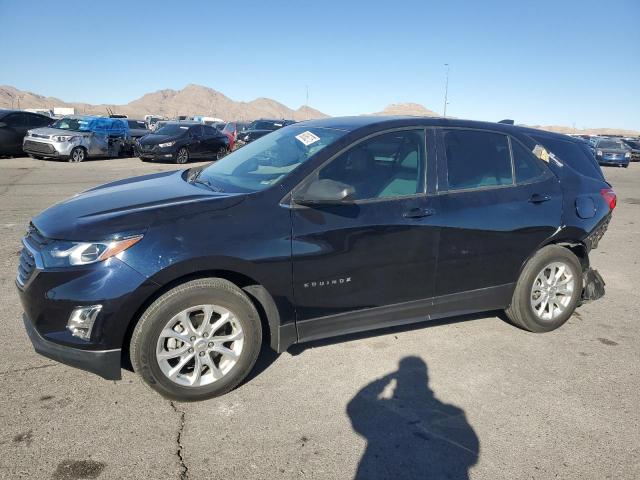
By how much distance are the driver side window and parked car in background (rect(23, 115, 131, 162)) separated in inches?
645

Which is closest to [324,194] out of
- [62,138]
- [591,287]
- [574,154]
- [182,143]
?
[574,154]

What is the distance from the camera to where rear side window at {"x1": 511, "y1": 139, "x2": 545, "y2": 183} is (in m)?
4.25

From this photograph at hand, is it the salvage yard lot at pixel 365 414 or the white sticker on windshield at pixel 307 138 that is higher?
the white sticker on windshield at pixel 307 138

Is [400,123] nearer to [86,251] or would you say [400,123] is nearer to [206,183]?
[206,183]

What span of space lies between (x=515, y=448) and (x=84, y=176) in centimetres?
1364

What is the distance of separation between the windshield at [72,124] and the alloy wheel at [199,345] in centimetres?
1771

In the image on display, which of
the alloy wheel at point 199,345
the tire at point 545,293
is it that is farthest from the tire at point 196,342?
the tire at point 545,293

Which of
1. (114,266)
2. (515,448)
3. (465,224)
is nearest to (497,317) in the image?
(465,224)

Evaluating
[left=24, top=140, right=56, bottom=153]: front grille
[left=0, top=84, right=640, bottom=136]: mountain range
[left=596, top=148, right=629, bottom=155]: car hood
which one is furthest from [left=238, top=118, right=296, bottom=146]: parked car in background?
[left=0, top=84, right=640, bottom=136]: mountain range

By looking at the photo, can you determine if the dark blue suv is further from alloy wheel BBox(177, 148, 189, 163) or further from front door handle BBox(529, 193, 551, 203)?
alloy wheel BBox(177, 148, 189, 163)

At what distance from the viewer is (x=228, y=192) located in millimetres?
3459

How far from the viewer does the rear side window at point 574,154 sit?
4.56m

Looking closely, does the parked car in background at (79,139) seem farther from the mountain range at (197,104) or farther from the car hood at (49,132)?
the mountain range at (197,104)

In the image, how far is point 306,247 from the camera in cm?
327
